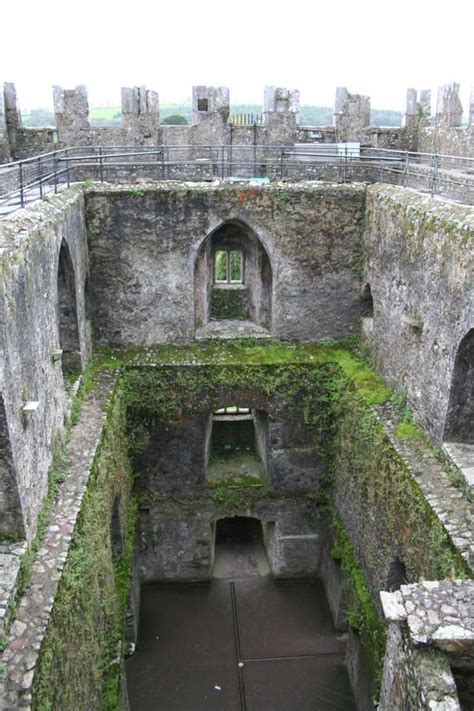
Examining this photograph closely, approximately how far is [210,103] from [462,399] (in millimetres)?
9915

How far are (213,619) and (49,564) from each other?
23.0 feet

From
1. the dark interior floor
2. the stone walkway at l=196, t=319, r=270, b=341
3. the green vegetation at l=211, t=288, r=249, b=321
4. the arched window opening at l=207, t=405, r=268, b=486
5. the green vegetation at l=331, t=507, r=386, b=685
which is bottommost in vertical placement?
the dark interior floor

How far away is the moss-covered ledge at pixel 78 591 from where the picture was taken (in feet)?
20.0

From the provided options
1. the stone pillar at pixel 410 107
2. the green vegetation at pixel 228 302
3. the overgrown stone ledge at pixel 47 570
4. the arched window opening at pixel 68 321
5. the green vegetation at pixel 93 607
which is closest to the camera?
the overgrown stone ledge at pixel 47 570

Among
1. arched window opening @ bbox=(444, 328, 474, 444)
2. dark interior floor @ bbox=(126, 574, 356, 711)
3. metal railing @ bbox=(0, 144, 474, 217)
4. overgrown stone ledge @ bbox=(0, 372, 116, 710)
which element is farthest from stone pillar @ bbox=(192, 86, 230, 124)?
dark interior floor @ bbox=(126, 574, 356, 711)

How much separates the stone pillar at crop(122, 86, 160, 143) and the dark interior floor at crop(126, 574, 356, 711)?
1049cm

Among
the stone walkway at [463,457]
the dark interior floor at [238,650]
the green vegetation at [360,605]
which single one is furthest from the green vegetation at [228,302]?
the stone walkway at [463,457]

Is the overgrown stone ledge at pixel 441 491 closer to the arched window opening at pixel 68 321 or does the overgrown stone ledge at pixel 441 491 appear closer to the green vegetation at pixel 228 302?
the green vegetation at pixel 228 302

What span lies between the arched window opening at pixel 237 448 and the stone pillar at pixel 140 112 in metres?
6.90

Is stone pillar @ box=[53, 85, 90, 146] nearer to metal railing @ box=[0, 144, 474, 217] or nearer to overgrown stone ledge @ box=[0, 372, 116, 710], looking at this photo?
metal railing @ box=[0, 144, 474, 217]

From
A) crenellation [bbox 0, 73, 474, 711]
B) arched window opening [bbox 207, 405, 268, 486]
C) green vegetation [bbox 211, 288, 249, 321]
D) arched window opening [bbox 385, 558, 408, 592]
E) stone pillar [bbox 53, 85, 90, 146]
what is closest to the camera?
crenellation [bbox 0, 73, 474, 711]

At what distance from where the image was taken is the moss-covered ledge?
20.0ft

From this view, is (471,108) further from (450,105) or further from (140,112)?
(140,112)

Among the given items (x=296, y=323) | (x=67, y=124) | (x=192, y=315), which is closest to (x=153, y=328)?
(x=192, y=315)
